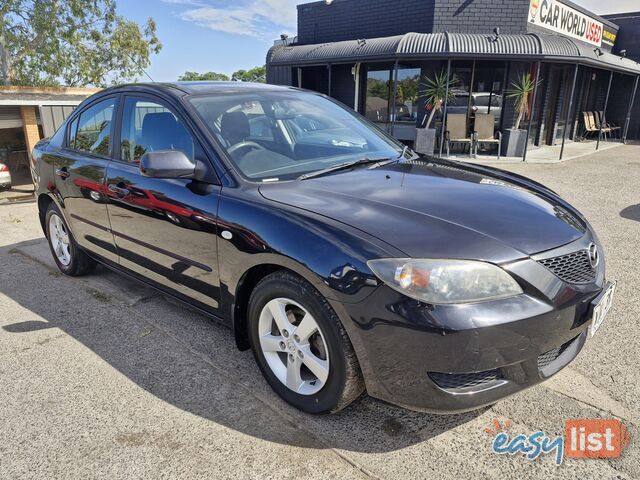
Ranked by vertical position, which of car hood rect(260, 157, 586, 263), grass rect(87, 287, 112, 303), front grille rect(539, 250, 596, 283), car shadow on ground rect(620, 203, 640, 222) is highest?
car hood rect(260, 157, 586, 263)

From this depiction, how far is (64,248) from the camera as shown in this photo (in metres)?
4.54

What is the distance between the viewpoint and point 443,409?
2.03 m

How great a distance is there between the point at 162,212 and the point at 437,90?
11.9 m

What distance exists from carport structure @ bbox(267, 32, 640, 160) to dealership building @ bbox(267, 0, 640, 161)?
30 mm

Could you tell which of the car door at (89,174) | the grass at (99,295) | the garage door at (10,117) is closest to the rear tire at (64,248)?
the car door at (89,174)

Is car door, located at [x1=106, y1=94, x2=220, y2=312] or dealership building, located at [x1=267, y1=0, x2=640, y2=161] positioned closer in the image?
car door, located at [x1=106, y1=94, x2=220, y2=312]

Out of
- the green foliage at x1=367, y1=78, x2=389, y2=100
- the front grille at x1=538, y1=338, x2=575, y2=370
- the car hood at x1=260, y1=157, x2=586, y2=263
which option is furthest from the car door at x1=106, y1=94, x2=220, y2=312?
the green foliage at x1=367, y1=78, x2=389, y2=100

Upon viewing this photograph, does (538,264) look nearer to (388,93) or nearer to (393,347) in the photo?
(393,347)

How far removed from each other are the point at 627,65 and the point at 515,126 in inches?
227

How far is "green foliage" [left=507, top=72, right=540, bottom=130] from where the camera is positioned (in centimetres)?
1306

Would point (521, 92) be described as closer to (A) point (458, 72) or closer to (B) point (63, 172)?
(A) point (458, 72)

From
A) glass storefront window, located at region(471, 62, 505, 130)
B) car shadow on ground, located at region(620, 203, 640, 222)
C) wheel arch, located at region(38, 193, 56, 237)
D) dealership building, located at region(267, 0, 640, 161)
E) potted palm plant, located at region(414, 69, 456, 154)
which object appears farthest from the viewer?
glass storefront window, located at region(471, 62, 505, 130)

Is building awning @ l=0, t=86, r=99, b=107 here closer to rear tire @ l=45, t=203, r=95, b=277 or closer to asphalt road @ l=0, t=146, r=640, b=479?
rear tire @ l=45, t=203, r=95, b=277

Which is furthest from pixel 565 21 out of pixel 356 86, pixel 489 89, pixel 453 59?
pixel 356 86
